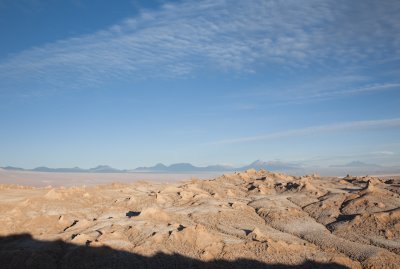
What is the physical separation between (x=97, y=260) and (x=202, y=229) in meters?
5.66

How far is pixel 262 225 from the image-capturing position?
23266 mm

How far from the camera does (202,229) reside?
19922 millimetres

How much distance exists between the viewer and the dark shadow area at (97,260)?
17.1m

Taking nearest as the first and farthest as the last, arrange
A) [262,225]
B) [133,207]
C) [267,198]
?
[262,225] < [133,207] < [267,198]

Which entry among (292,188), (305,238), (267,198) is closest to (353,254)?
(305,238)

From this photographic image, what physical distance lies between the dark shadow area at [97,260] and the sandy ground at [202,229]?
5cm

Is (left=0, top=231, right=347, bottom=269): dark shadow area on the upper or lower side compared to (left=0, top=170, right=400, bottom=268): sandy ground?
lower

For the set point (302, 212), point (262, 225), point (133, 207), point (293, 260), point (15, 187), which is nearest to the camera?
point (293, 260)

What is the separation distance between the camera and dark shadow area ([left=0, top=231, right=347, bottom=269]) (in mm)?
17125

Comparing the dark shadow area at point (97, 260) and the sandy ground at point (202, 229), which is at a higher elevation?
the sandy ground at point (202, 229)

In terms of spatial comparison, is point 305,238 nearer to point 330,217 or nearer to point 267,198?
point 330,217

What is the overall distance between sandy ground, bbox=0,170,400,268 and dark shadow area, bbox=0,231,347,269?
1.9 inches

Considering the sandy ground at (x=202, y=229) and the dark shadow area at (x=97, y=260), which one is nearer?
the dark shadow area at (x=97, y=260)

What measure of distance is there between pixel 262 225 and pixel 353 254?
6.32m
